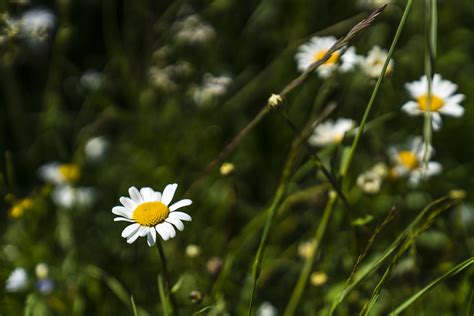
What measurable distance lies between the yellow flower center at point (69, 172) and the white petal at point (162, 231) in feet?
4.00

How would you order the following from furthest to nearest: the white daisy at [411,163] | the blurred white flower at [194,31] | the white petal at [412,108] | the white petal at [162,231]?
the blurred white flower at [194,31]
the white daisy at [411,163]
the white petal at [412,108]
the white petal at [162,231]

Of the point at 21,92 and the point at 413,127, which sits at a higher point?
the point at 21,92

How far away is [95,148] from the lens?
2912 millimetres

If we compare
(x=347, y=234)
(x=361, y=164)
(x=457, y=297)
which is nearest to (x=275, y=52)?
(x=361, y=164)

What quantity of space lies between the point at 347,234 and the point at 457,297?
0.50 m

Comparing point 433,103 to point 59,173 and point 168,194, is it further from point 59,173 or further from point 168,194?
point 59,173

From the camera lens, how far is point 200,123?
9.21 feet

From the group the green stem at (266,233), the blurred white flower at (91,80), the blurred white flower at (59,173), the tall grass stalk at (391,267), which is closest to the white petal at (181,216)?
the green stem at (266,233)


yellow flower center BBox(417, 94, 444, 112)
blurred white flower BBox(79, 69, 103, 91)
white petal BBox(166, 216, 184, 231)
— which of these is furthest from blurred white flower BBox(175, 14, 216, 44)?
white petal BBox(166, 216, 184, 231)

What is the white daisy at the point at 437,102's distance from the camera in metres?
1.85

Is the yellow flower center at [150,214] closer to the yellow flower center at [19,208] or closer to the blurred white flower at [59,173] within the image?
the yellow flower center at [19,208]

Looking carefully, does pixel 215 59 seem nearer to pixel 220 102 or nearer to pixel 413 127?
pixel 220 102

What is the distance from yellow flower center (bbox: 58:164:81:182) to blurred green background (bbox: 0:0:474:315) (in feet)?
0.19

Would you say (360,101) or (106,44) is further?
(106,44)
